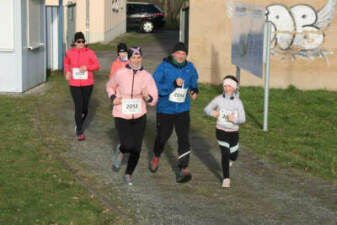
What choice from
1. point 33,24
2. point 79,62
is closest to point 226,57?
point 33,24

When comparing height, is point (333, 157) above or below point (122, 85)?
below

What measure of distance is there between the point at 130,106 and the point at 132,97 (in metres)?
0.12

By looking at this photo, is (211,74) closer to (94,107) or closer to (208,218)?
(94,107)

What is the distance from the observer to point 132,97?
8336mm

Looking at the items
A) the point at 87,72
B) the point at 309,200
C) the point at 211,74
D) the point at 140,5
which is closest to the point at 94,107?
the point at 87,72

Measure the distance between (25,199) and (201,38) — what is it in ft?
38.4

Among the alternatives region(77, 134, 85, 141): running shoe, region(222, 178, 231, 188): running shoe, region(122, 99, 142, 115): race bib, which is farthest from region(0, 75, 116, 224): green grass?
region(222, 178, 231, 188): running shoe

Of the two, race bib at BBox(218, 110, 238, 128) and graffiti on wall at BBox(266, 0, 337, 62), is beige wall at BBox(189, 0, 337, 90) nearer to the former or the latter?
graffiti on wall at BBox(266, 0, 337, 62)

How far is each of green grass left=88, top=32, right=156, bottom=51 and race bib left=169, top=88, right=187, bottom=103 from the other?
19.8 metres

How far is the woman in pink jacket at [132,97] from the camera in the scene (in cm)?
827

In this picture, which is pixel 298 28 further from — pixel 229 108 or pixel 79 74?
pixel 229 108

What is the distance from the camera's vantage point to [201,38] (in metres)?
18.7

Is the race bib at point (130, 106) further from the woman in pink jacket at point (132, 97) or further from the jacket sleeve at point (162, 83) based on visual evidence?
the jacket sleeve at point (162, 83)

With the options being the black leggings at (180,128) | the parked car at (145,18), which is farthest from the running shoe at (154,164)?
the parked car at (145,18)
